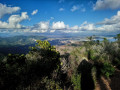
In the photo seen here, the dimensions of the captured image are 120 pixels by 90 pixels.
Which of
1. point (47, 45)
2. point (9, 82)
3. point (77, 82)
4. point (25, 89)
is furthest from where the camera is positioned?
point (47, 45)

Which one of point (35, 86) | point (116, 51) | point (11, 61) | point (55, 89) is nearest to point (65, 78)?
point (55, 89)

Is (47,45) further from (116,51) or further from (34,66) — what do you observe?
(116,51)

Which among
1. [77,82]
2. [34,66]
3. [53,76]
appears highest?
[34,66]

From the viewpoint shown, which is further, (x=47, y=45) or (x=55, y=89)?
(x=47, y=45)

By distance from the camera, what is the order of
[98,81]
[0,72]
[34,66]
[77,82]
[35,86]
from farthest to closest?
[98,81] → [34,66] → [77,82] → [0,72] → [35,86]

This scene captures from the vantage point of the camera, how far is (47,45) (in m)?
13.5

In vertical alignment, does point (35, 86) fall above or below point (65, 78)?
above

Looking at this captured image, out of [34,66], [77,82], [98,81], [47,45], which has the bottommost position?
[98,81]

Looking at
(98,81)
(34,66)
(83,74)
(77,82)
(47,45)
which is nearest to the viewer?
(77,82)

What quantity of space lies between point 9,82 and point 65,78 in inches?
242

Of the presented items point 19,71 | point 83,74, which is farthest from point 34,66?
point 83,74

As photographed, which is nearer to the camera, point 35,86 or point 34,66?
point 35,86

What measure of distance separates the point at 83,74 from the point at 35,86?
690cm

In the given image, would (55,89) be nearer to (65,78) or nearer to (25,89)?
(25,89)
